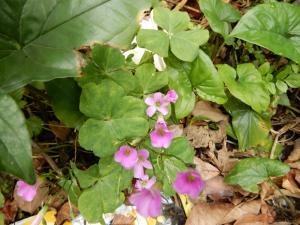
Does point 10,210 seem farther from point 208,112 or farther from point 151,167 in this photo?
point 208,112

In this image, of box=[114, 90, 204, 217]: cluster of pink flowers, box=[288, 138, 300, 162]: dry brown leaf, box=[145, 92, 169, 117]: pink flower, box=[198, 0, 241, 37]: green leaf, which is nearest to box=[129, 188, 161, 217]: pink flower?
box=[114, 90, 204, 217]: cluster of pink flowers

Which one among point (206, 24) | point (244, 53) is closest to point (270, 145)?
point (244, 53)

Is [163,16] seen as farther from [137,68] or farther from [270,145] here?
[270,145]

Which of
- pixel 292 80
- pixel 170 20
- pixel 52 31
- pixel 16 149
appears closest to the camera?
pixel 16 149

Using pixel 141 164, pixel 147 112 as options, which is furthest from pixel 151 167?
pixel 147 112

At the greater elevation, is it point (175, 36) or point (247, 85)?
point (175, 36)

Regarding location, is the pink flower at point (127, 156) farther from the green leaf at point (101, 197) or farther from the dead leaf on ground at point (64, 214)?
the dead leaf on ground at point (64, 214)

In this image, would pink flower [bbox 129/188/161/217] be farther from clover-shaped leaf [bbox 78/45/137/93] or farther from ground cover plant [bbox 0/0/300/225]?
clover-shaped leaf [bbox 78/45/137/93]

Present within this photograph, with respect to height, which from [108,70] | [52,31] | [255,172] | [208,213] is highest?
[52,31]
